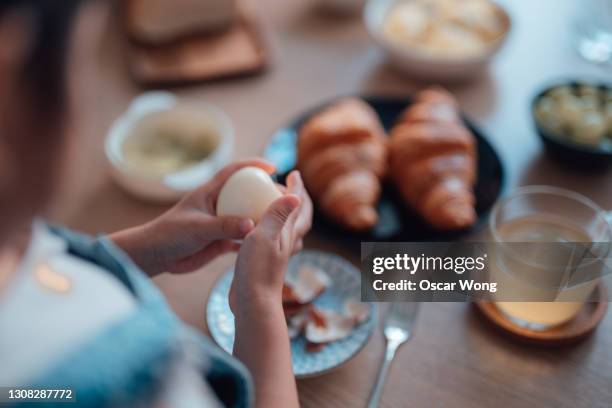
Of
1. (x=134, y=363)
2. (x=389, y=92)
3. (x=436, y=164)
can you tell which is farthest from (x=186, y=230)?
(x=389, y=92)

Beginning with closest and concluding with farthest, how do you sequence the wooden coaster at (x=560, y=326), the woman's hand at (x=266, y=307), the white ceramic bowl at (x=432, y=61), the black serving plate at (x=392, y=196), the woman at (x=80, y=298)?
the woman at (x=80, y=298) → the woman's hand at (x=266, y=307) → the wooden coaster at (x=560, y=326) → the black serving plate at (x=392, y=196) → the white ceramic bowl at (x=432, y=61)

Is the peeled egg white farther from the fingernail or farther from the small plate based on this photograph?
the small plate

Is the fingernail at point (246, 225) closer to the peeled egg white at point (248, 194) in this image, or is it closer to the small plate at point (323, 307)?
the peeled egg white at point (248, 194)

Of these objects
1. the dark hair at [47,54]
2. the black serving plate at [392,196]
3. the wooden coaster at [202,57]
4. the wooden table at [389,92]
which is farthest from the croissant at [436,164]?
the dark hair at [47,54]

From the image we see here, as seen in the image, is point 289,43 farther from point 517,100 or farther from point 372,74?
point 517,100

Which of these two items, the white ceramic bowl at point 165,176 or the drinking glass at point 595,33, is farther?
the drinking glass at point 595,33

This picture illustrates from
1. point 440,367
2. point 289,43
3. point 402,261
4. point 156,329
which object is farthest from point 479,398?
point 289,43

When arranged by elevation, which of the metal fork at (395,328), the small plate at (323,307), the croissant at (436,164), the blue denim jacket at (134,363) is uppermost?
the blue denim jacket at (134,363)

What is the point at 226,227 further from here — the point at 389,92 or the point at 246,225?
the point at 389,92
